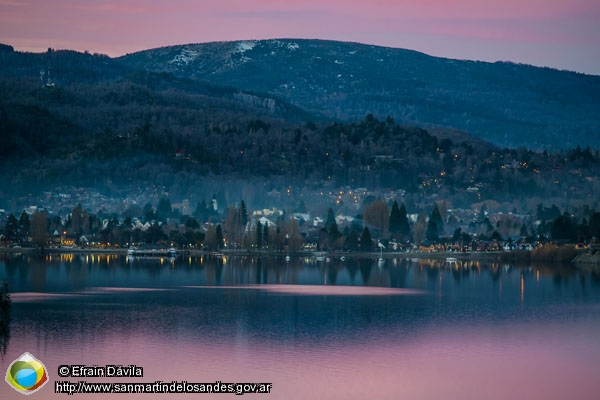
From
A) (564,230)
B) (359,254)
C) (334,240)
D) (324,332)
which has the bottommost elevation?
(359,254)

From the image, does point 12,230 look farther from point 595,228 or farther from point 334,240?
point 595,228

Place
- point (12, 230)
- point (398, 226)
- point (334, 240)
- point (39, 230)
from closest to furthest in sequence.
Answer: point (39, 230) → point (334, 240) → point (12, 230) → point (398, 226)

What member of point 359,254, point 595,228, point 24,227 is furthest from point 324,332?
point 24,227

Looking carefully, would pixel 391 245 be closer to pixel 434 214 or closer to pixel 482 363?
pixel 434 214

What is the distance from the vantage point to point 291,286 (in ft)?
266

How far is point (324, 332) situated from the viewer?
5284 centimetres

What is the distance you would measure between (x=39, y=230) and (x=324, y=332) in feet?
301

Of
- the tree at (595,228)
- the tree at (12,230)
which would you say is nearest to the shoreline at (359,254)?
the tree at (12,230)

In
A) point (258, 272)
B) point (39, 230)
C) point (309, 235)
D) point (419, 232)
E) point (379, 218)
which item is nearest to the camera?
point (258, 272)

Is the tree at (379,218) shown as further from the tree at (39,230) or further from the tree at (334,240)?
the tree at (39,230)

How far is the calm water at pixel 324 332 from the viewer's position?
134 feet

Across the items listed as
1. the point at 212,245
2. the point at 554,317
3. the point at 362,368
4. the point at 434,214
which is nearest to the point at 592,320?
the point at 554,317

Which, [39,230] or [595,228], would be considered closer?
[595,228]

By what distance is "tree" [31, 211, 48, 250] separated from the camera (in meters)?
137
